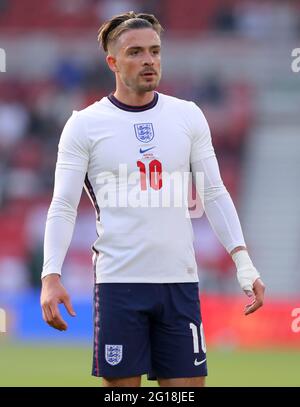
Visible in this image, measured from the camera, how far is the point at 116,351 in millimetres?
5773

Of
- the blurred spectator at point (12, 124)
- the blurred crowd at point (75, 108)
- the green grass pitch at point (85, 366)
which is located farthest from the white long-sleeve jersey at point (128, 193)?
the blurred spectator at point (12, 124)

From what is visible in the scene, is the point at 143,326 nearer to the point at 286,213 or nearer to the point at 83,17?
the point at 286,213

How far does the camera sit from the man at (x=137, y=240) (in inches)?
228

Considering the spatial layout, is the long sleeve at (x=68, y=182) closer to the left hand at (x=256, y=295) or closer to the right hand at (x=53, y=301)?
the right hand at (x=53, y=301)

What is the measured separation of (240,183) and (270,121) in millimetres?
2029

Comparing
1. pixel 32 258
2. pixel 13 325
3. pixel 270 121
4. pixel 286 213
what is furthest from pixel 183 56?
pixel 13 325

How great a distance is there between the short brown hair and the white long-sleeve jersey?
14.9 inches

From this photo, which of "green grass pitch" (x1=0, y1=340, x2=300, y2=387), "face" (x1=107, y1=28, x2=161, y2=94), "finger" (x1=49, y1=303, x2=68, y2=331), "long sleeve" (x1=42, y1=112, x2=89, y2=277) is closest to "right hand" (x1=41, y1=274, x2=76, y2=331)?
"finger" (x1=49, y1=303, x2=68, y2=331)

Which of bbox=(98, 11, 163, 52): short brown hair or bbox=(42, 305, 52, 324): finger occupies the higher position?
bbox=(98, 11, 163, 52): short brown hair

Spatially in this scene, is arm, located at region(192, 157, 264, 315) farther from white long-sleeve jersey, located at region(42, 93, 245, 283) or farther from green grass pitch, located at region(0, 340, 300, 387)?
green grass pitch, located at region(0, 340, 300, 387)

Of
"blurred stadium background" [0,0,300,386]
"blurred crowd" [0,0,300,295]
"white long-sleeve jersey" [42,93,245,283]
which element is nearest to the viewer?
"white long-sleeve jersey" [42,93,245,283]

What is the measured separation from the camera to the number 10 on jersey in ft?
19.1

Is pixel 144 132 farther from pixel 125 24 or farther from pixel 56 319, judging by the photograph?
pixel 56 319

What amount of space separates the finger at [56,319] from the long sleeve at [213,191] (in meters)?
0.93
